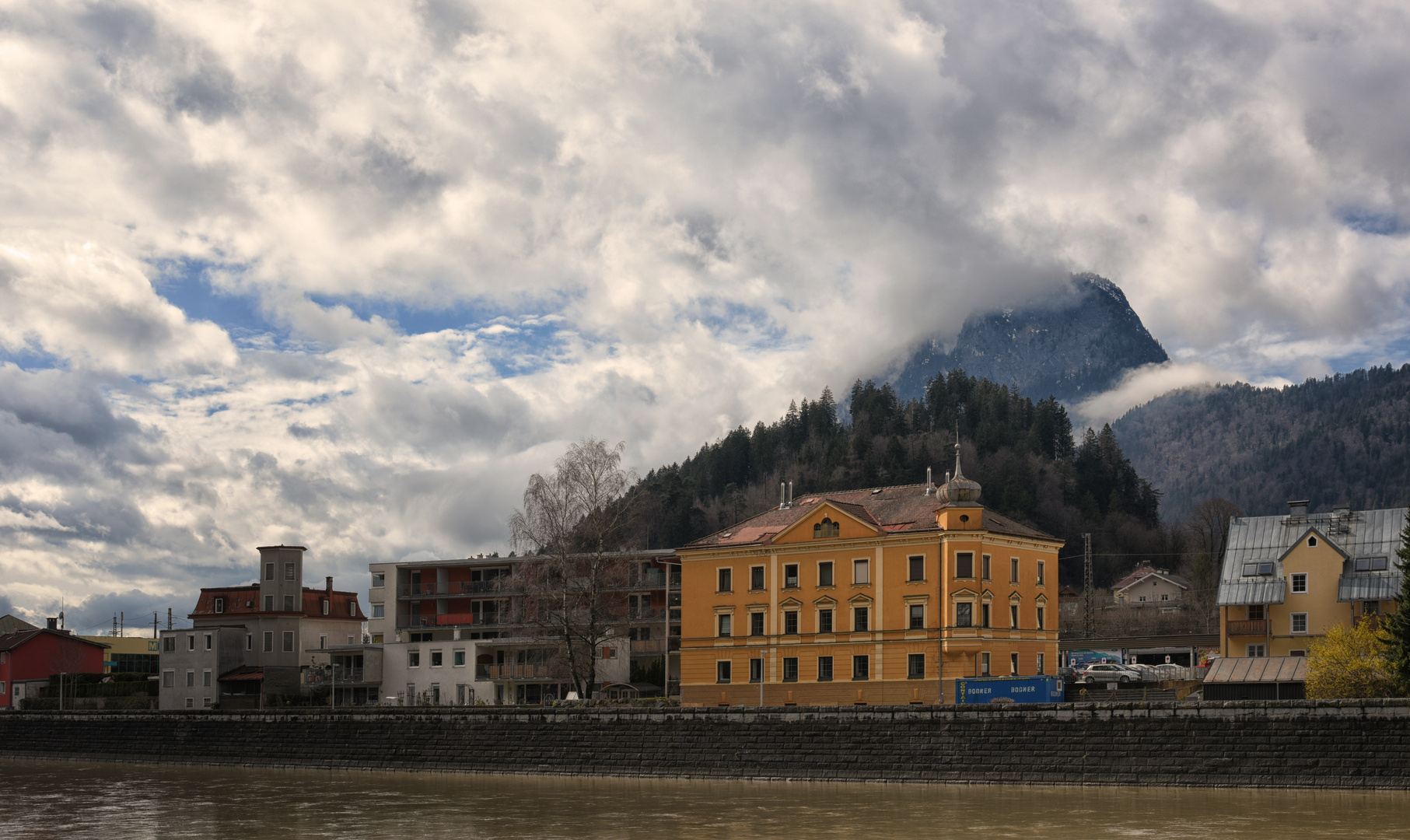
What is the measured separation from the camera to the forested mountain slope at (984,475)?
170 m

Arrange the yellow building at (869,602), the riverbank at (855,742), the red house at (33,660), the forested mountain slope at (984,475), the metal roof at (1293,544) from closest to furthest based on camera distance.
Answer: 1. the riverbank at (855,742)
2. the metal roof at (1293,544)
3. the yellow building at (869,602)
4. the red house at (33,660)
5. the forested mountain slope at (984,475)

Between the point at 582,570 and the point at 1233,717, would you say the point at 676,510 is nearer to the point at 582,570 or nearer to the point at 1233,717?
the point at 582,570

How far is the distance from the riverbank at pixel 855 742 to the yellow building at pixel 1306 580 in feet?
67.8

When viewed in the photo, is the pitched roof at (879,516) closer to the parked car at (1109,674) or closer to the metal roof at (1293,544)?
the parked car at (1109,674)

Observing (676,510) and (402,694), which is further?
(676,510)

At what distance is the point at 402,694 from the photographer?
96.1 m

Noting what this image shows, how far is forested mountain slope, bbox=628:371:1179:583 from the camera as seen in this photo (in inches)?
6698

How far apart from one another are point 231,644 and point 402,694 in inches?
569

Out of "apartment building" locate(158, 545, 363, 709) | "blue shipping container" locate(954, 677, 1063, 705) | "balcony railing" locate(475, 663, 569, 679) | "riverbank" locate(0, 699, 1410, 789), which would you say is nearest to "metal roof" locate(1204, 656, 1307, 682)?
"blue shipping container" locate(954, 677, 1063, 705)

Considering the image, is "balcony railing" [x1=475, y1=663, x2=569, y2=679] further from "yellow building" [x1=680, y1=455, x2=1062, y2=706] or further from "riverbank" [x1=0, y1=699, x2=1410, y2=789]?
"riverbank" [x1=0, y1=699, x2=1410, y2=789]

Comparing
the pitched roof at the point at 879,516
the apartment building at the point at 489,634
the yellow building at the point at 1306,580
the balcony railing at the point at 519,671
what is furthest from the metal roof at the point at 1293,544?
the balcony railing at the point at 519,671

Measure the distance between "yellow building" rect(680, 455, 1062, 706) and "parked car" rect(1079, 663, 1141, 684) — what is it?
6.93 feet

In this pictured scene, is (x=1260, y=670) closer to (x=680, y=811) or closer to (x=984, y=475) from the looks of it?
(x=680, y=811)

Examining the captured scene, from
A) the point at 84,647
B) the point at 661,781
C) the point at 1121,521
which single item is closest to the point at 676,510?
the point at 1121,521
